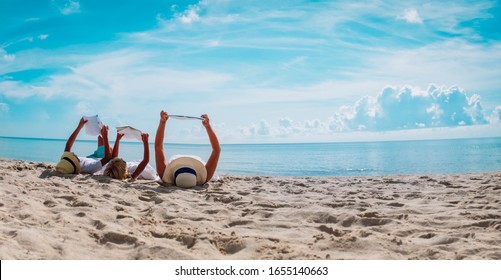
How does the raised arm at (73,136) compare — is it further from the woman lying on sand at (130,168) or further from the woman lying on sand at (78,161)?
the woman lying on sand at (130,168)

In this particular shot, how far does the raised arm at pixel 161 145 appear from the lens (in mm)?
7484

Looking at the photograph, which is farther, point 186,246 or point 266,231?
point 266,231

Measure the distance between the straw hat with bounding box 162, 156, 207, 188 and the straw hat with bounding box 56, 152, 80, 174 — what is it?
188 centimetres

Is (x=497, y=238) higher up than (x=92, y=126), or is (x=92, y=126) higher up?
(x=92, y=126)

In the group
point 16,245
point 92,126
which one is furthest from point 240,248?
point 92,126

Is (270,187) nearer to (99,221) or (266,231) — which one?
(266,231)

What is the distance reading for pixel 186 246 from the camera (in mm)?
3678

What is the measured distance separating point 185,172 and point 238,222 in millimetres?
2885

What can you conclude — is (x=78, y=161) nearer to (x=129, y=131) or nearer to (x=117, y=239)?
(x=129, y=131)

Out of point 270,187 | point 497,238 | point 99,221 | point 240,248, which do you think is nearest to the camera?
point 240,248

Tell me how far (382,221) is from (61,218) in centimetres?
363

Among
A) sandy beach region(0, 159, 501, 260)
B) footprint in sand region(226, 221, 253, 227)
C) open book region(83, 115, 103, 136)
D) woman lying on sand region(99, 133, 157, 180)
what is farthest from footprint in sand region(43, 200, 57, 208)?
open book region(83, 115, 103, 136)

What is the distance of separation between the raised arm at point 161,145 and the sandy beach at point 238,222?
1.45 ft

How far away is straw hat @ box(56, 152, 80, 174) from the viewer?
25.6 feet
